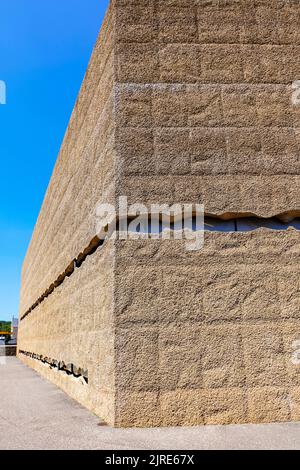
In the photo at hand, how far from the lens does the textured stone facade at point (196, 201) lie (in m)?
3.81

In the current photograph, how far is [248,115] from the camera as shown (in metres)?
4.56

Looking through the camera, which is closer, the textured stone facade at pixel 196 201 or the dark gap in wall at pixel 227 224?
the textured stone facade at pixel 196 201

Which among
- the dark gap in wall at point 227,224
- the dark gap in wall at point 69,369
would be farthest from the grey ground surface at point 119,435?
the dark gap in wall at point 227,224

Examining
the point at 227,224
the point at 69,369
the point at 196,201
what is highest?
the point at 196,201

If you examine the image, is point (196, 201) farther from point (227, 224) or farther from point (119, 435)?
point (119, 435)

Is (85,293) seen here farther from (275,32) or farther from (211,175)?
(275,32)

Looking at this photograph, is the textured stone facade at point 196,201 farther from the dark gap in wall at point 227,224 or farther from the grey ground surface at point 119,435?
the grey ground surface at point 119,435

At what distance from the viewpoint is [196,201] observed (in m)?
4.28

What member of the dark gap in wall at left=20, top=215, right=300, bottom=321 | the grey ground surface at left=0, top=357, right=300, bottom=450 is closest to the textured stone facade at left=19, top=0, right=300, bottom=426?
the dark gap in wall at left=20, top=215, right=300, bottom=321

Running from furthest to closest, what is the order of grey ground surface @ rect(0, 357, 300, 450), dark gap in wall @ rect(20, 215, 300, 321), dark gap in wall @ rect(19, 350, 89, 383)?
dark gap in wall @ rect(19, 350, 89, 383)
dark gap in wall @ rect(20, 215, 300, 321)
grey ground surface @ rect(0, 357, 300, 450)

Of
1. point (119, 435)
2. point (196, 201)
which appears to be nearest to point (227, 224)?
point (196, 201)

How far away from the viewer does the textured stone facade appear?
3814mm

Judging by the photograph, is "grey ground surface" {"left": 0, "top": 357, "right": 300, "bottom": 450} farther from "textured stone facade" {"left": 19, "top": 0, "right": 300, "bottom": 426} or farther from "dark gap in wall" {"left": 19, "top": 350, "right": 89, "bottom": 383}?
"dark gap in wall" {"left": 19, "top": 350, "right": 89, "bottom": 383}

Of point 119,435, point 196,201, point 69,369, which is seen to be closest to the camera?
point 119,435
